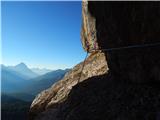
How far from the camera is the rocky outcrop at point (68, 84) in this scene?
48.1ft

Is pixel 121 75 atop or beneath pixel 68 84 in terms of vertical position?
atop

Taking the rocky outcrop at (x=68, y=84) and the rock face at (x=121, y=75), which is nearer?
the rock face at (x=121, y=75)

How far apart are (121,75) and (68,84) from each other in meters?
4.93

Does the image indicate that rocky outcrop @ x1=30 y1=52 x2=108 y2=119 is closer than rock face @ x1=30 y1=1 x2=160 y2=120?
No

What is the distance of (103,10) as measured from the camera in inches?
485

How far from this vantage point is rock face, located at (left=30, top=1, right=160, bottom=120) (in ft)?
32.2

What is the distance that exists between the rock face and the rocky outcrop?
0.33 m

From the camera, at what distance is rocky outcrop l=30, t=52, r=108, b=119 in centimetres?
1465

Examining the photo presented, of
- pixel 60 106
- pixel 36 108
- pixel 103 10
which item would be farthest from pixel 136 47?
pixel 36 108

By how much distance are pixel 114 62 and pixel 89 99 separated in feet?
5.86

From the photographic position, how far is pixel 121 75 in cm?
1180

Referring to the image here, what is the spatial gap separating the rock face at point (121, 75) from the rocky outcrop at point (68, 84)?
0.33m

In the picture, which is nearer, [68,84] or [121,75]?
[121,75]

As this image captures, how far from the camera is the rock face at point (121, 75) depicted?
386 inches
